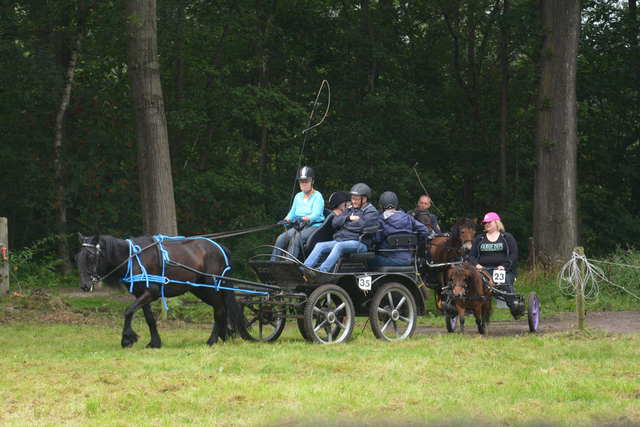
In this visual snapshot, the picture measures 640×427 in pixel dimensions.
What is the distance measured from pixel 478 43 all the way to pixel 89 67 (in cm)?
1309

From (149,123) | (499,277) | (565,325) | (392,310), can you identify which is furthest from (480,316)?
(149,123)

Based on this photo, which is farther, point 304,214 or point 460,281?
point 304,214

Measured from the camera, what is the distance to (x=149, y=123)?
41.7ft

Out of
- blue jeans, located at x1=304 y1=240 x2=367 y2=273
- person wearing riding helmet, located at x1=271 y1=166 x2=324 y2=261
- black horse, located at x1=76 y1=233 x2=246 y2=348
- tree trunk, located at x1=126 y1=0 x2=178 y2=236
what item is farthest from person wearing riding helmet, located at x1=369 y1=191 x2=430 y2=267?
tree trunk, located at x1=126 y1=0 x2=178 y2=236

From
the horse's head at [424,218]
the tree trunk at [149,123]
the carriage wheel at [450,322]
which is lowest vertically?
the carriage wheel at [450,322]

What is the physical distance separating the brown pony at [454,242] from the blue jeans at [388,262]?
1.54 metres

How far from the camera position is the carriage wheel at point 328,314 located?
8766 millimetres

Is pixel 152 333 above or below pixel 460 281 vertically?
below

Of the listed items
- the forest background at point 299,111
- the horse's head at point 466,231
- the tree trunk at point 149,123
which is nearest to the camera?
the horse's head at point 466,231

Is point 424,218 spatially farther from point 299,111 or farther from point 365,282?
point 299,111

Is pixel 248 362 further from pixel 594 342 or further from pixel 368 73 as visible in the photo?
pixel 368 73

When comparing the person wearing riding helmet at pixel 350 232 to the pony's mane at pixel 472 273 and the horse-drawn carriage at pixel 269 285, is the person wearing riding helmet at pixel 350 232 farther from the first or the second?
the pony's mane at pixel 472 273

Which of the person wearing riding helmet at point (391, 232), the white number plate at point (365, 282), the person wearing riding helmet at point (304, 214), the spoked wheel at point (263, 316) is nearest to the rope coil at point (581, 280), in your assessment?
the person wearing riding helmet at point (391, 232)

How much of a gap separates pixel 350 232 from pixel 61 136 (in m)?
11.8
